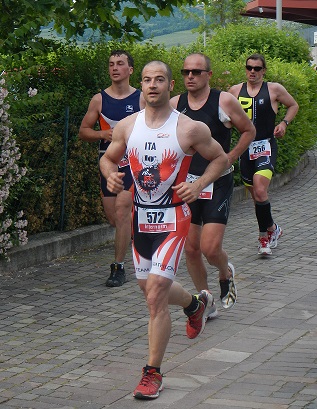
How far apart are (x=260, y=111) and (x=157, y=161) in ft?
16.4

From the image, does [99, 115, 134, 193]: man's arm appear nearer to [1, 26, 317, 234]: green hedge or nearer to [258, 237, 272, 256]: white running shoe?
[1, 26, 317, 234]: green hedge

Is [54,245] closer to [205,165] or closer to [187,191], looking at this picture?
[205,165]

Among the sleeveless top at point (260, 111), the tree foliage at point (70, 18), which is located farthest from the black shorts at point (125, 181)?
the sleeveless top at point (260, 111)

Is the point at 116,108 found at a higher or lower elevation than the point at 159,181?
higher

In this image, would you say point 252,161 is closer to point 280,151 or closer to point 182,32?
point 280,151

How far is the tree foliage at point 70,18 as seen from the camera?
35.4 ft

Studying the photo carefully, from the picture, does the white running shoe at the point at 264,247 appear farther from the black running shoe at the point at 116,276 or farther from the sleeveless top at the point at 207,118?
the sleeveless top at the point at 207,118

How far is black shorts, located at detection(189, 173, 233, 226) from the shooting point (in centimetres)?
871

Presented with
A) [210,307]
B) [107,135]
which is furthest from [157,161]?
[107,135]

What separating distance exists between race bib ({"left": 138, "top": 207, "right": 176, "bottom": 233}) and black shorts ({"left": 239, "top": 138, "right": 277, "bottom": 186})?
474 cm

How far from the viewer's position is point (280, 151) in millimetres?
17094

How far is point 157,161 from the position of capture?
703 cm

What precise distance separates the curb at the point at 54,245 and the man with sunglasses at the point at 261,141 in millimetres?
1733

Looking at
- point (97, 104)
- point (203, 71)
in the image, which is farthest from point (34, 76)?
point (203, 71)
